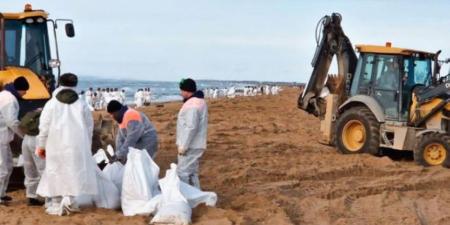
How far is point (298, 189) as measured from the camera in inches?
410

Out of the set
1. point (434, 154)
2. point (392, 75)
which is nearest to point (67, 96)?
point (434, 154)

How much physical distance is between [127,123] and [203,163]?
417 cm

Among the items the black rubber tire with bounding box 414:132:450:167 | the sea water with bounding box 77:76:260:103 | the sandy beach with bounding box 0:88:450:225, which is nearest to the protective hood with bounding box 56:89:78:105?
the sandy beach with bounding box 0:88:450:225

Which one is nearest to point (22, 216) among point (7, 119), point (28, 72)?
point (7, 119)

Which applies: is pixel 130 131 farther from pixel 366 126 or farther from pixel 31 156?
pixel 366 126

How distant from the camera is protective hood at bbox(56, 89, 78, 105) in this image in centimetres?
773

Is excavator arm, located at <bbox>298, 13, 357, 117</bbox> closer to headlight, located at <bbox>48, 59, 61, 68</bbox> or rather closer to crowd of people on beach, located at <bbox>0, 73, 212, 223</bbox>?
headlight, located at <bbox>48, 59, 61, 68</bbox>

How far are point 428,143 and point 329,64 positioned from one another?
9.74 ft

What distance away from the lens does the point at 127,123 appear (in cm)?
852

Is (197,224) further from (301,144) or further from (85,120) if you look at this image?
(301,144)

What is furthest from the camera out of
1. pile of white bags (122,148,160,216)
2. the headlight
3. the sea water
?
the sea water

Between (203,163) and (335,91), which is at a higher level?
(335,91)

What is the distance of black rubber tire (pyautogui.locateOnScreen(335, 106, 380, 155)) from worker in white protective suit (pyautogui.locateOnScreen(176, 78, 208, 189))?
5.69 meters

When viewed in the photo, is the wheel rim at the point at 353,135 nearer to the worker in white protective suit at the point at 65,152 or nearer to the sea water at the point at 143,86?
the worker in white protective suit at the point at 65,152
